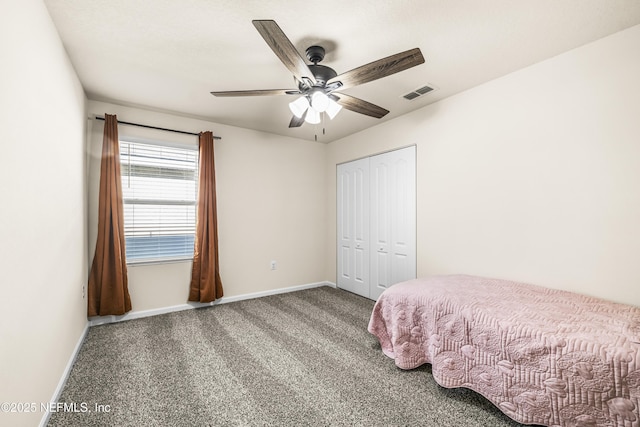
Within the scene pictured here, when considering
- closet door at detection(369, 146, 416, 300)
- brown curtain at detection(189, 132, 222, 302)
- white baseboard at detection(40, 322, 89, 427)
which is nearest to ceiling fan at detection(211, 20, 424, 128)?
closet door at detection(369, 146, 416, 300)

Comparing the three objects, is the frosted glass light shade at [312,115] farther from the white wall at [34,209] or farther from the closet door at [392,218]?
the white wall at [34,209]

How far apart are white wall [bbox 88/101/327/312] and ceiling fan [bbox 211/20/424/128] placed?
1642mm

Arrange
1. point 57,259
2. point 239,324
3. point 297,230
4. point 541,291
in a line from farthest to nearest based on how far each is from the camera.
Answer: point 297,230, point 239,324, point 541,291, point 57,259

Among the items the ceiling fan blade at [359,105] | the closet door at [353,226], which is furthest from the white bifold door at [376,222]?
the ceiling fan blade at [359,105]

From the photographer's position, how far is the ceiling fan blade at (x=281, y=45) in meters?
1.39

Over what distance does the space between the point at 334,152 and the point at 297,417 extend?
12.7 ft

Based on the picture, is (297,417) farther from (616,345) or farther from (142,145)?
(142,145)

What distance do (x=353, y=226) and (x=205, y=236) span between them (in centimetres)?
217

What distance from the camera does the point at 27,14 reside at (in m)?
1.41

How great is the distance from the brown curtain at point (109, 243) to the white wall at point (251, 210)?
0.13 metres

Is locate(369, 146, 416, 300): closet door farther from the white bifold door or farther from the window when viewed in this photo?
the window

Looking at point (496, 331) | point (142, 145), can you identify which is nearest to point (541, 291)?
point (496, 331)

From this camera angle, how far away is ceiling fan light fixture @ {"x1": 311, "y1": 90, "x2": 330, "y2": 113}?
2.08 metres

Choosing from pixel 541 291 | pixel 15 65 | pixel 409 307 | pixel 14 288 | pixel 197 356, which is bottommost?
pixel 197 356
